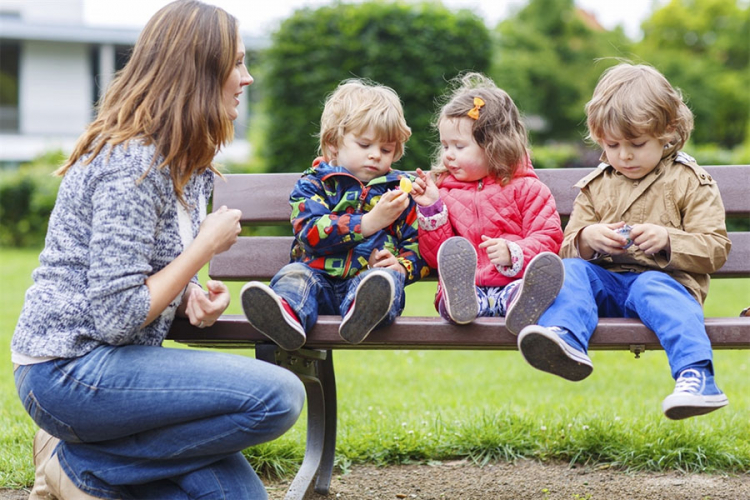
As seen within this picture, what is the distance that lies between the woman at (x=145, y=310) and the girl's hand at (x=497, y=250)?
79 cm

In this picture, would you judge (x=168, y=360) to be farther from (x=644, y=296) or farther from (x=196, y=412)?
(x=644, y=296)

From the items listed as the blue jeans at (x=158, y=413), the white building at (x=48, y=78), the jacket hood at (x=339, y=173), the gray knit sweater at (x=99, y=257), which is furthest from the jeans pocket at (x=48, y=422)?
the white building at (x=48, y=78)

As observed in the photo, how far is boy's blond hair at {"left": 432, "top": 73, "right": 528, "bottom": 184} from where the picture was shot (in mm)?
2867

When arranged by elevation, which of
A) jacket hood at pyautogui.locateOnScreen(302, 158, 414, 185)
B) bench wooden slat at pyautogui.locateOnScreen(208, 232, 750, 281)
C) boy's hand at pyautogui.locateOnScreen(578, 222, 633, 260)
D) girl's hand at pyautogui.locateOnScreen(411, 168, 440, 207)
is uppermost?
jacket hood at pyautogui.locateOnScreen(302, 158, 414, 185)

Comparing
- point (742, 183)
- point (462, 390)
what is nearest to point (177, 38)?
point (742, 183)

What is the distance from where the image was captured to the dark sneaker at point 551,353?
85.3 inches

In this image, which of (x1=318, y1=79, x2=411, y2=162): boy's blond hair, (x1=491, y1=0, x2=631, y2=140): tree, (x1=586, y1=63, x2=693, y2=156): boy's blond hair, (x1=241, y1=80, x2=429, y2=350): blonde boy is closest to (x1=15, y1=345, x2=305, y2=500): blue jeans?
(x1=241, y1=80, x2=429, y2=350): blonde boy

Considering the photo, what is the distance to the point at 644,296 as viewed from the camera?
2463 mm

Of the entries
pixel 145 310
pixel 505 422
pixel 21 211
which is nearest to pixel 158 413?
pixel 145 310

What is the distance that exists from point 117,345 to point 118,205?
373 millimetres

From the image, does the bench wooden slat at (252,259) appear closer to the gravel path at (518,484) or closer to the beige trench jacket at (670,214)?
the gravel path at (518,484)

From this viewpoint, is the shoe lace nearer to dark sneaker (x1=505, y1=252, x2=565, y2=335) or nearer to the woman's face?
dark sneaker (x1=505, y1=252, x2=565, y2=335)

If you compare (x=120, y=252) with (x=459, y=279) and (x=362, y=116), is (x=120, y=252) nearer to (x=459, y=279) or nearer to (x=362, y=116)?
(x=459, y=279)

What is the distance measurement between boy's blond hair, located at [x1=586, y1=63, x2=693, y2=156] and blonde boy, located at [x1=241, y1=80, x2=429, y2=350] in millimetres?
640
